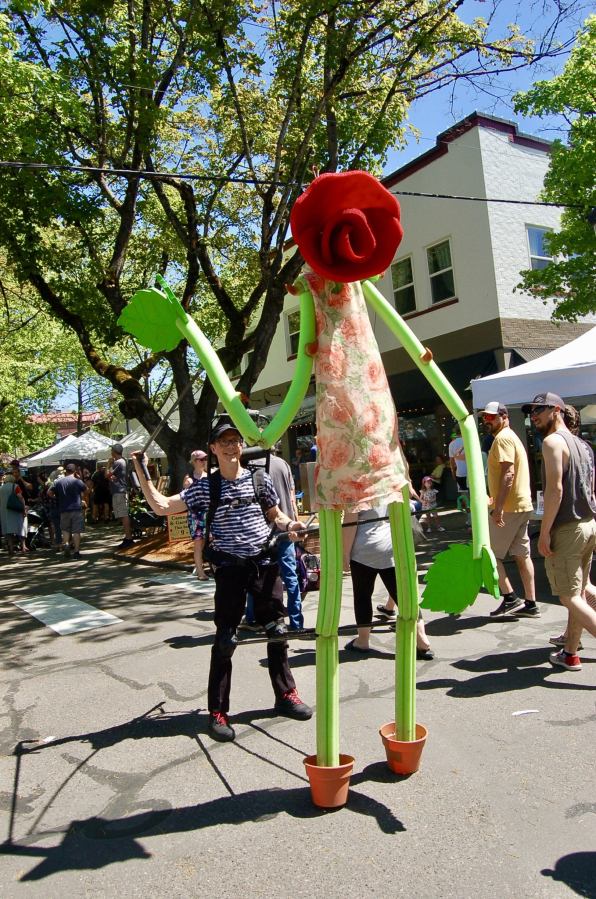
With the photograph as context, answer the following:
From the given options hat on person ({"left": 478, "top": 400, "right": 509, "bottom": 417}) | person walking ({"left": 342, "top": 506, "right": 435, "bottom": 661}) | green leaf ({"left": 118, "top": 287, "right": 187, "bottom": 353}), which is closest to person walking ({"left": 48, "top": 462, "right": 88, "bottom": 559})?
person walking ({"left": 342, "top": 506, "right": 435, "bottom": 661})

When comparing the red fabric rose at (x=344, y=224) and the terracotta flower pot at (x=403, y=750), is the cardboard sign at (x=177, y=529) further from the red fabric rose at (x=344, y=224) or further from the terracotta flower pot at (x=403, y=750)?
the red fabric rose at (x=344, y=224)

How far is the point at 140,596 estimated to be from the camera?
8523mm

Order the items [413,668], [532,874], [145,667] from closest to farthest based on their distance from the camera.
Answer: [532,874] < [413,668] < [145,667]

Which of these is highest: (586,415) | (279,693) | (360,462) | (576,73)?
(576,73)

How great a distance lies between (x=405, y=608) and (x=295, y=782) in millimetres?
1113

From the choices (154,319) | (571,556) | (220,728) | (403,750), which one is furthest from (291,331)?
(403,750)

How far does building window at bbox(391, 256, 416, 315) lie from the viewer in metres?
16.2

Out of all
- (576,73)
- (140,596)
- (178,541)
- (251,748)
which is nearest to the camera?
(251,748)

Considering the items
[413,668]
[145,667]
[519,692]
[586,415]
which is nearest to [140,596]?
[145,667]

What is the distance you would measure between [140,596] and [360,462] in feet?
21.4

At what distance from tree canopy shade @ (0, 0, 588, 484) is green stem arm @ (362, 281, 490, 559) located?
6.28 meters

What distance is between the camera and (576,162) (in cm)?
951

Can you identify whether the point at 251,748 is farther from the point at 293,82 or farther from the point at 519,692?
the point at 293,82

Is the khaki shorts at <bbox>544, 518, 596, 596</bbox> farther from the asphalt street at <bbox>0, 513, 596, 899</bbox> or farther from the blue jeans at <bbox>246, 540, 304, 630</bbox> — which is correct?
the blue jeans at <bbox>246, 540, 304, 630</bbox>
